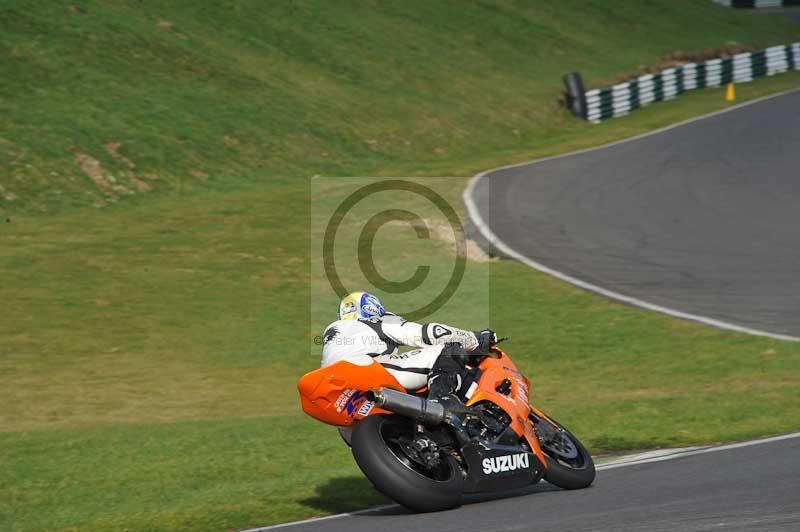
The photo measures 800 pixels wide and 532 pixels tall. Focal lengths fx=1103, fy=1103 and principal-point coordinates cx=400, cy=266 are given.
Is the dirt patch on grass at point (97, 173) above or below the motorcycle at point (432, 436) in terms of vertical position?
above

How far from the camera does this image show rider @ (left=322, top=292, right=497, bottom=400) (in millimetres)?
8492

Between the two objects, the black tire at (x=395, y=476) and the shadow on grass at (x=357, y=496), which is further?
the shadow on grass at (x=357, y=496)

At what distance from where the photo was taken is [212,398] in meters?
14.6

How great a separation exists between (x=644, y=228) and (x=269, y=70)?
1632cm

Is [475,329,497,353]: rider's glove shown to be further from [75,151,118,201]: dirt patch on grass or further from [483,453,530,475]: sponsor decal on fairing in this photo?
[75,151,118,201]: dirt patch on grass

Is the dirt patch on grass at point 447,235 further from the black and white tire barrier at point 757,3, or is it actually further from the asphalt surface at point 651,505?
→ the black and white tire barrier at point 757,3

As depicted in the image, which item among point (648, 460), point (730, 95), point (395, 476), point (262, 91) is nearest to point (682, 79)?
point (730, 95)

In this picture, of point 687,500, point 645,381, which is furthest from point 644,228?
point 687,500

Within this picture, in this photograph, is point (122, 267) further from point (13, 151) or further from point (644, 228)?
point (644, 228)

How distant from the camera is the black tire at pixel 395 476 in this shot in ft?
25.3

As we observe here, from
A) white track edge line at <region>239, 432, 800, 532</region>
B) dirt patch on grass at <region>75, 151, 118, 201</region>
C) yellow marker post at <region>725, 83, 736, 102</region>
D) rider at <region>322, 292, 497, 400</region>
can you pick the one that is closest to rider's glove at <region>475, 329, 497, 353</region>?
rider at <region>322, 292, 497, 400</region>

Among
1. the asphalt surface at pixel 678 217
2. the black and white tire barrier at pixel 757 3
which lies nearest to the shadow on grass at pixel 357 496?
the asphalt surface at pixel 678 217

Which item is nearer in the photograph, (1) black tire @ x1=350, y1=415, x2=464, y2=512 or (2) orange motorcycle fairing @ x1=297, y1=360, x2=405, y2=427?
(1) black tire @ x1=350, y1=415, x2=464, y2=512

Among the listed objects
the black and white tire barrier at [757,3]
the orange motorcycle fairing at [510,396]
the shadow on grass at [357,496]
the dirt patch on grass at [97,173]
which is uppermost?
the black and white tire barrier at [757,3]
